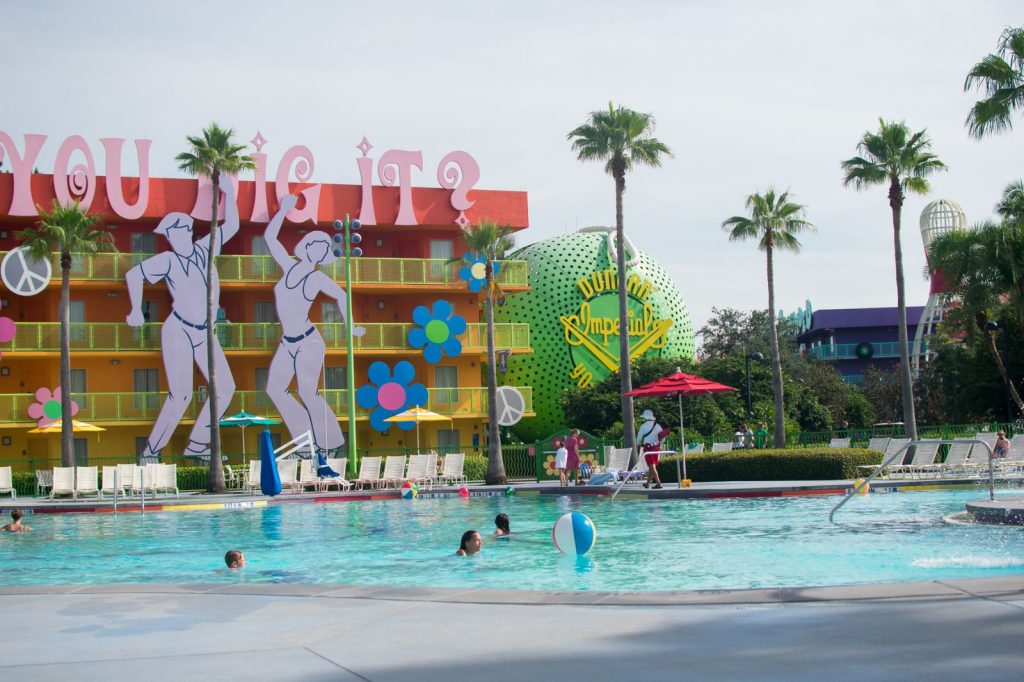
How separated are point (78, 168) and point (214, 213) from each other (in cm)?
716

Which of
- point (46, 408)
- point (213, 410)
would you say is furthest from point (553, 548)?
point (46, 408)

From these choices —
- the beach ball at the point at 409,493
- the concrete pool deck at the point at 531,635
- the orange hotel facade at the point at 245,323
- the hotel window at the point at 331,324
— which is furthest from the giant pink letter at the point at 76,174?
the concrete pool deck at the point at 531,635

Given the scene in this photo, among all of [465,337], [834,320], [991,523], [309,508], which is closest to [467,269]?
[465,337]

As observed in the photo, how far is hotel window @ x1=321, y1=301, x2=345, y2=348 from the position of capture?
42281mm

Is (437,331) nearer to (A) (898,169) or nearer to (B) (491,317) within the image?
(B) (491,317)

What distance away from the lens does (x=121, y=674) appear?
20.8ft

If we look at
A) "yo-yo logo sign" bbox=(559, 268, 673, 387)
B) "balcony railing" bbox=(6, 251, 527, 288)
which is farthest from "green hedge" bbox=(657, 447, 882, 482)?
"yo-yo logo sign" bbox=(559, 268, 673, 387)

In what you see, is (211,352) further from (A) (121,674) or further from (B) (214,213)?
(A) (121,674)

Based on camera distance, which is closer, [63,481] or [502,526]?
[502,526]

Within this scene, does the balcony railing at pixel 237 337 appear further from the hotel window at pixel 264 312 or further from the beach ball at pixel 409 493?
the beach ball at pixel 409 493

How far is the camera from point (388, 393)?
4253 cm

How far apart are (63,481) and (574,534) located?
2193 cm

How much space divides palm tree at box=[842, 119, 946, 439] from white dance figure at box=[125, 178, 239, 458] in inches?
839

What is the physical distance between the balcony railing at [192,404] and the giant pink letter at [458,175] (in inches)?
279
